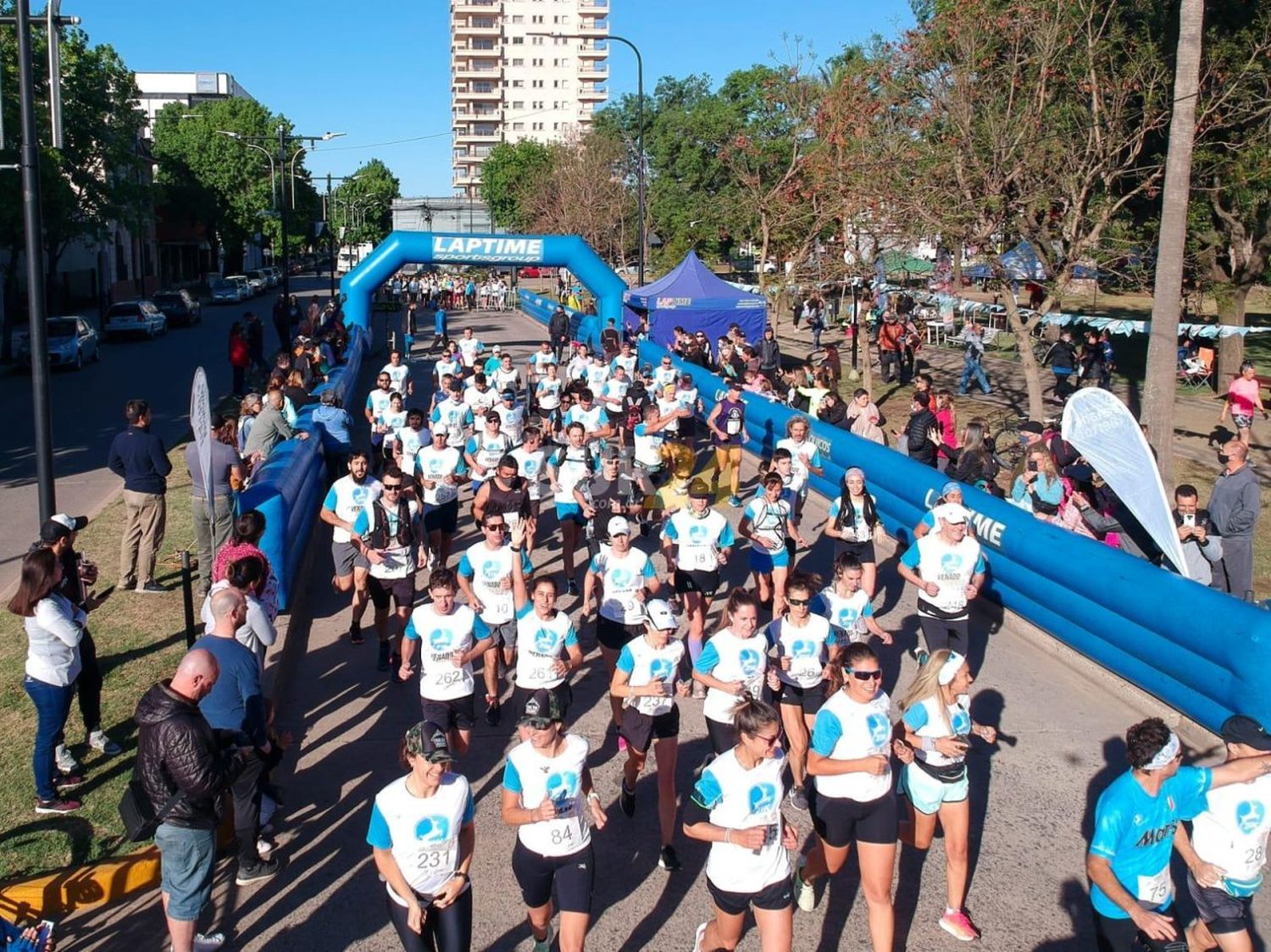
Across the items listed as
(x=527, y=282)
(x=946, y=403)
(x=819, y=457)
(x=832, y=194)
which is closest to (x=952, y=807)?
(x=946, y=403)

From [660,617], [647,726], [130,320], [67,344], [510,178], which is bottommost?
[647,726]

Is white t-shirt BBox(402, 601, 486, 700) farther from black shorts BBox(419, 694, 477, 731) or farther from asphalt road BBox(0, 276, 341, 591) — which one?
asphalt road BBox(0, 276, 341, 591)

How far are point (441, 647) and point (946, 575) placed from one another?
11.8ft

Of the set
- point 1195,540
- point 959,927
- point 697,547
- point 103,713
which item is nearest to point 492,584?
point 697,547

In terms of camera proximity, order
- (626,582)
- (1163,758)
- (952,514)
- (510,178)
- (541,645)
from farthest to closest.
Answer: (510,178), (952,514), (626,582), (541,645), (1163,758)

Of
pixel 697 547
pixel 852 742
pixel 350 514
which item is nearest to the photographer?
pixel 852 742

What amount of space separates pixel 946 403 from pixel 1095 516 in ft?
12.0

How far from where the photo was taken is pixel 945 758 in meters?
5.76

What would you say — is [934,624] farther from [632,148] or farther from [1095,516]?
[632,148]

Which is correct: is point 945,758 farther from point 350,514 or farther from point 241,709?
point 350,514

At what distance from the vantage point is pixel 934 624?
8.29 meters

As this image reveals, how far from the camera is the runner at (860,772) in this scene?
5480mm

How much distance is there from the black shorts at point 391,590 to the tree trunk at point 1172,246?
856 cm

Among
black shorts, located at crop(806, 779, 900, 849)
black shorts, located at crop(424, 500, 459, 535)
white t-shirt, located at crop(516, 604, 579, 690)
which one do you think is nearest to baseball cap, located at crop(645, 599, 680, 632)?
white t-shirt, located at crop(516, 604, 579, 690)
